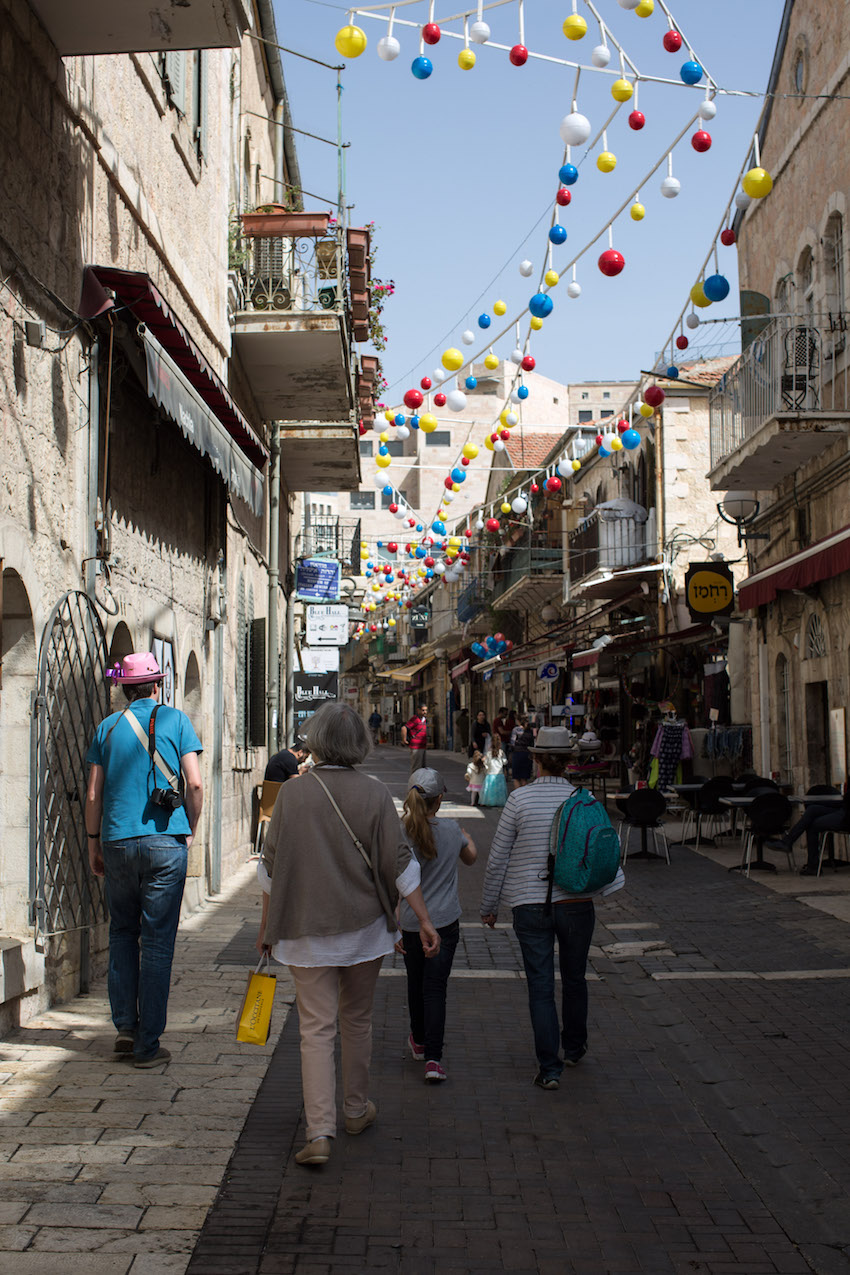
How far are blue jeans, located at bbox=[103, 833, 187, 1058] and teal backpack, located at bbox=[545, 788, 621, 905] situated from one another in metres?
1.78

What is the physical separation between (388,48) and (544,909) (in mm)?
6503

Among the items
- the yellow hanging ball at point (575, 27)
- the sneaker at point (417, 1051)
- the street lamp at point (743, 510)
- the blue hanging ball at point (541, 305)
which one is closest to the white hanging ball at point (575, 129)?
the yellow hanging ball at point (575, 27)

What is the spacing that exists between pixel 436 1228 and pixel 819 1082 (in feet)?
8.41

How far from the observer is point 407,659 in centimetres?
7906

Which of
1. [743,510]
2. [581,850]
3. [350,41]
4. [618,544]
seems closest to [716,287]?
[350,41]

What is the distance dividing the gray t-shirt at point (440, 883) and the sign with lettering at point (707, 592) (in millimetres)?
13541

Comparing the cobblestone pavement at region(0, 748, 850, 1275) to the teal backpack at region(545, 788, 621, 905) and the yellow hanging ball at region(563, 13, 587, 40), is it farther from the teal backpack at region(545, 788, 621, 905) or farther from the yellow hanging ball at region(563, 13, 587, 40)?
the yellow hanging ball at region(563, 13, 587, 40)

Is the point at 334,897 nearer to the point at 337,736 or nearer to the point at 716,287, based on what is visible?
the point at 337,736

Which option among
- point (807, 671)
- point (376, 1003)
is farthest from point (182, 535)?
point (807, 671)

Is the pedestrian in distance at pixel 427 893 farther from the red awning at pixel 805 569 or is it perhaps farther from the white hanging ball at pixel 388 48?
the red awning at pixel 805 569

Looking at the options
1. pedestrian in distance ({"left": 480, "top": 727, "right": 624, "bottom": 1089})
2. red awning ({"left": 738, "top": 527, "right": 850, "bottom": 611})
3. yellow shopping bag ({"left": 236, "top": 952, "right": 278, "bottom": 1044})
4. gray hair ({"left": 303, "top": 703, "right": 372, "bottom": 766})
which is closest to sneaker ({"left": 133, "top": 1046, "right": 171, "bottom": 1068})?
yellow shopping bag ({"left": 236, "top": 952, "right": 278, "bottom": 1044})

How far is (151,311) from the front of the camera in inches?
312

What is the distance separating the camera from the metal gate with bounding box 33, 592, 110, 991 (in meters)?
6.75

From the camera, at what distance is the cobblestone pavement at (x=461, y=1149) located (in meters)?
3.92
